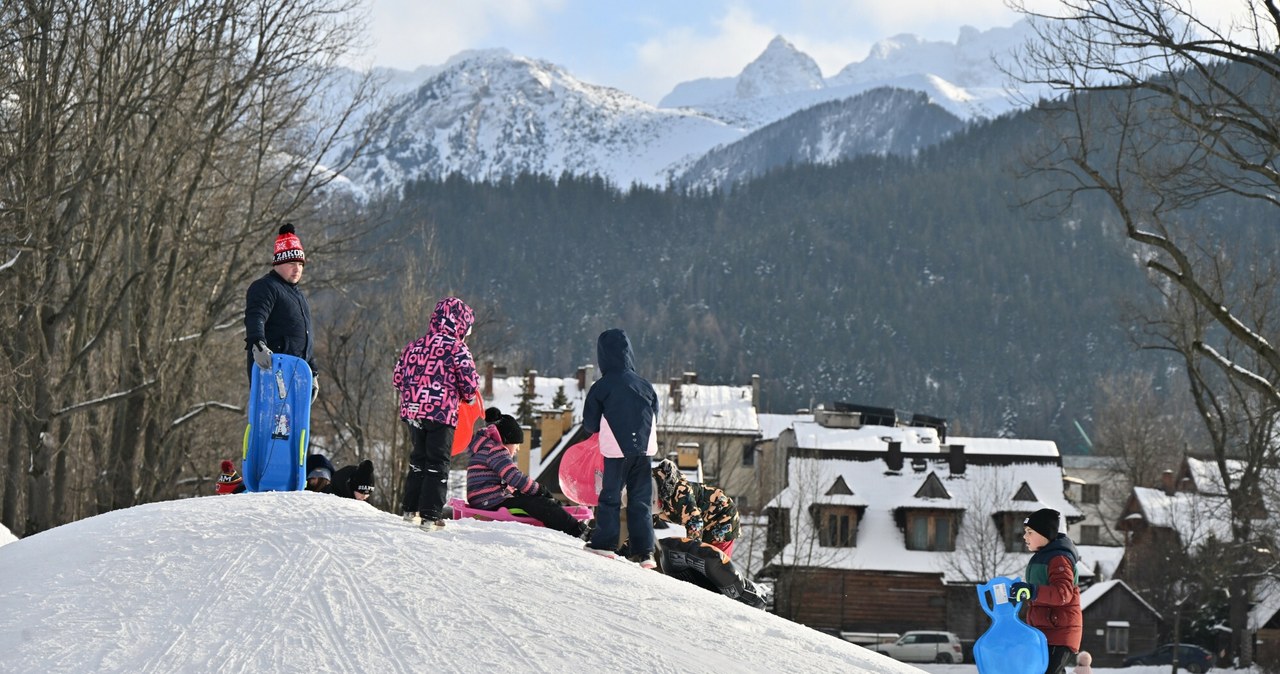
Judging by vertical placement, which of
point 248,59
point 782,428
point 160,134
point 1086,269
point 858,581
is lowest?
point 858,581

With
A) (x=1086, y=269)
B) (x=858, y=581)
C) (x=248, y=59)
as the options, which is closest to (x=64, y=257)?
(x=248, y=59)

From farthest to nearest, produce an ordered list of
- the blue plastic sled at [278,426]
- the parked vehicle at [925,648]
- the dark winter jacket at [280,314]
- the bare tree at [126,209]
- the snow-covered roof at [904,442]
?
1. the snow-covered roof at [904,442]
2. the parked vehicle at [925,648]
3. the bare tree at [126,209]
4. the blue plastic sled at [278,426]
5. the dark winter jacket at [280,314]

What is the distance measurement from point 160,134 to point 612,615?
16.7 m

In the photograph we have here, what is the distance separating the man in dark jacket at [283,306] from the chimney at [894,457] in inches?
1794

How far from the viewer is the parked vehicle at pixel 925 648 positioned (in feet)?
147

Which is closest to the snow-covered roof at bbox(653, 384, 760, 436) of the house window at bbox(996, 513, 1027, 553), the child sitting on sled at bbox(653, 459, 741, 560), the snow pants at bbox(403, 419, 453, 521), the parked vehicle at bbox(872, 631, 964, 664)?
the house window at bbox(996, 513, 1027, 553)

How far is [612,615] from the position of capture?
7.43 meters

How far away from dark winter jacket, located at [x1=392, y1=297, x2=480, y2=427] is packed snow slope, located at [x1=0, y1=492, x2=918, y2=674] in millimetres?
833

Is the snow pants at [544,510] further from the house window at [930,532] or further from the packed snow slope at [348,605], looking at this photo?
the house window at [930,532]

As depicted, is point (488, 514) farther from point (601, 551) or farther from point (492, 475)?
point (601, 551)

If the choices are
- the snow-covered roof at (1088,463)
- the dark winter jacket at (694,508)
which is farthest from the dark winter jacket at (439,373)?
the snow-covered roof at (1088,463)

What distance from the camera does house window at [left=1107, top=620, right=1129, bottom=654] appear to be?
46.4m

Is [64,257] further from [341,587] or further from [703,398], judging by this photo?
[703,398]

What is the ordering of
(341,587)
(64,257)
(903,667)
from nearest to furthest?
(341,587)
(903,667)
(64,257)
